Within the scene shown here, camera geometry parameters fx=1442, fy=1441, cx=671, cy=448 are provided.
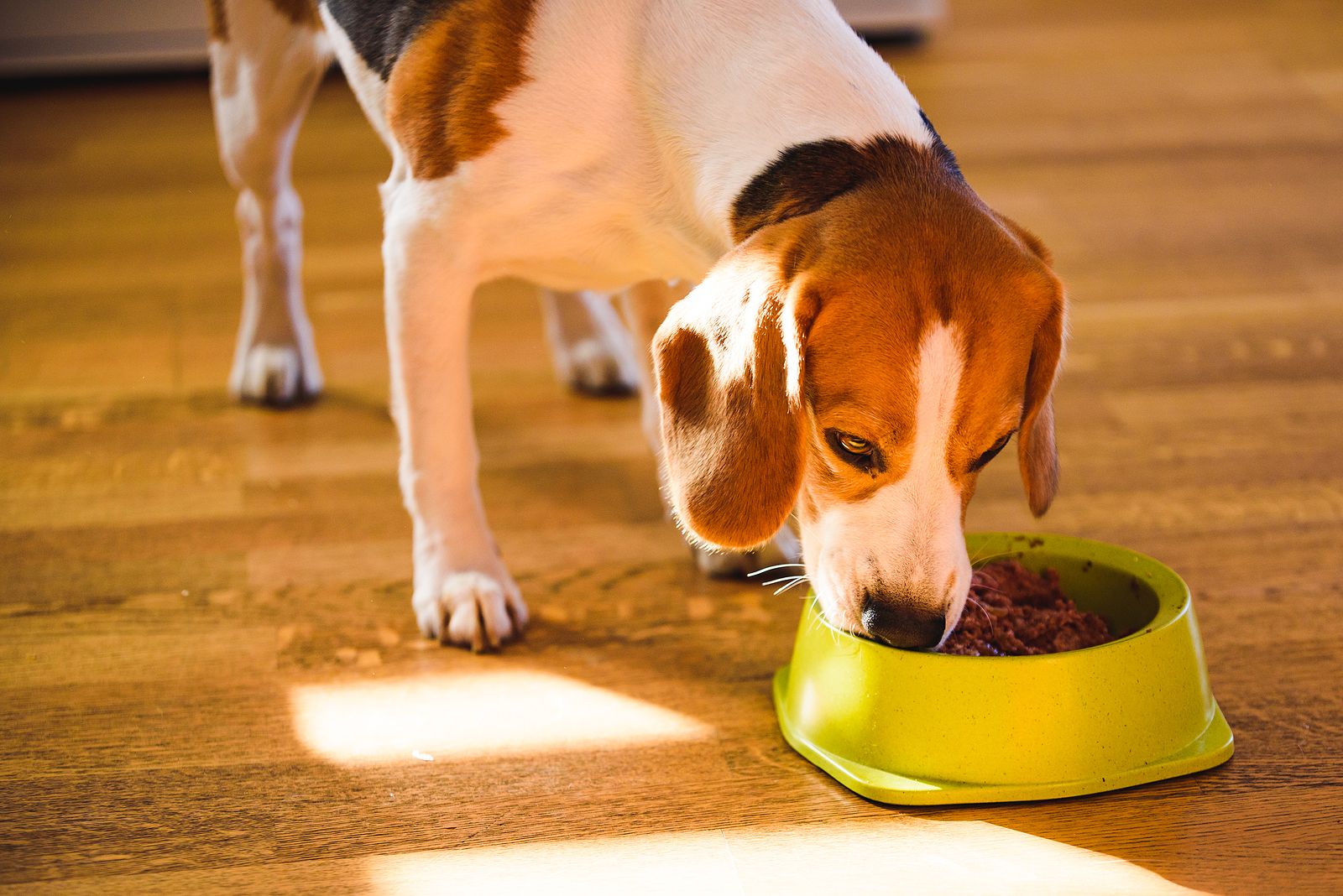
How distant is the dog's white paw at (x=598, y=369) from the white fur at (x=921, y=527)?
1233mm

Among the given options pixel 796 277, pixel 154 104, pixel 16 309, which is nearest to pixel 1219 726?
pixel 796 277

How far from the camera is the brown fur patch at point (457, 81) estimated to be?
1908 millimetres

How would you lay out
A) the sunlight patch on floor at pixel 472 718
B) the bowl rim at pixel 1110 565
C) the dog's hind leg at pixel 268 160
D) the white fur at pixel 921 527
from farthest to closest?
the dog's hind leg at pixel 268 160, the sunlight patch on floor at pixel 472 718, the bowl rim at pixel 1110 565, the white fur at pixel 921 527

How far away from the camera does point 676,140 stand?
6.13ft

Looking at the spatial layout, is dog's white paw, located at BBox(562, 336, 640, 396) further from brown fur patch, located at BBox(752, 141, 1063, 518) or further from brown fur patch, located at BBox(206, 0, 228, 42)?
brown fur patch, located at BBox(752, 141, 1063, 518)

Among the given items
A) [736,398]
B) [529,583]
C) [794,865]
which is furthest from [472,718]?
[736,398]

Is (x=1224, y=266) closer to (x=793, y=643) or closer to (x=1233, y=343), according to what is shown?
(x=1233, y=343)

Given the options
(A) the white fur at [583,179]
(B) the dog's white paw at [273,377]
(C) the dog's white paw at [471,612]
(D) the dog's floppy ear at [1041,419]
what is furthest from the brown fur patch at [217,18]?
(D) the dog's floppy ear at [1041,419]

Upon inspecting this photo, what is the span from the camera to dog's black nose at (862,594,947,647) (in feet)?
5.41

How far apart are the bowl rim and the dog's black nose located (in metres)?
0.03

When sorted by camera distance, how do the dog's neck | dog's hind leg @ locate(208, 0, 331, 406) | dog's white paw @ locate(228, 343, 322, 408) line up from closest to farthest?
1. the dog's neck
2. dog's hind leg @ locate(208, 0, 331, 406)
3. dog's white paw @ locate(228, 343, 322, 408)

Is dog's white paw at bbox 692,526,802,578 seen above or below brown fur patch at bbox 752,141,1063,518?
below

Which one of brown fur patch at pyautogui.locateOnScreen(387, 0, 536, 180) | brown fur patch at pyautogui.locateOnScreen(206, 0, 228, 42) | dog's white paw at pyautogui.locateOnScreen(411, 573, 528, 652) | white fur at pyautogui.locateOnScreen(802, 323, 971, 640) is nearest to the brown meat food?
white fur at pyautogui.locateOnScreen(802, 323, 971, 640)

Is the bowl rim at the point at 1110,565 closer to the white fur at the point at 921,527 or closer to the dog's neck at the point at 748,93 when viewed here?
the white fur at the point at 921,527
